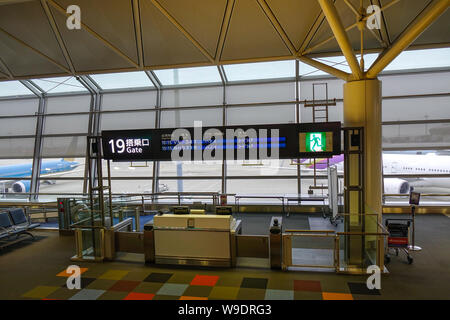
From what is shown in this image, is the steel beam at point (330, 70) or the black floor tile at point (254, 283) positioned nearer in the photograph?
the black floor tile at point (254, 283)

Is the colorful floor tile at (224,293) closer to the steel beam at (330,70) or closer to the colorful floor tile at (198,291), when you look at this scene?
the colorful floor tile at (198,291)

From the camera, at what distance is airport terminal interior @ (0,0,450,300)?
645 centimetres

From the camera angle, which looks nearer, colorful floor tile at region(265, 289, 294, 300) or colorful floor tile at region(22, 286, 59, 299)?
colorful floor tile at region(265, 289, 294, 300)

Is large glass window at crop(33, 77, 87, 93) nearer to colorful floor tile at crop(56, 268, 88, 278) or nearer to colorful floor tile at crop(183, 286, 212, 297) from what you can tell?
colorful floor tile at crop(56, 268, 88, 278)

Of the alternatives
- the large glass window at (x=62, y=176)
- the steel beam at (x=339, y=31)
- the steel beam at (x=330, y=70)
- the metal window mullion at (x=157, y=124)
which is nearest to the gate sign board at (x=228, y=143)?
the steel beam at (x=339, y=31)

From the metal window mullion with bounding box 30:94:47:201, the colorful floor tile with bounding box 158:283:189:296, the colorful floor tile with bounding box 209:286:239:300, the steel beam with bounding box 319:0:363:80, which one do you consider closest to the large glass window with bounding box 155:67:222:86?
the metal window mullion with bounding box 30:94:47:201

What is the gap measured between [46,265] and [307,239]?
6.73m

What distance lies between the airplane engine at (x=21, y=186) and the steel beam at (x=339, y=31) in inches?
558

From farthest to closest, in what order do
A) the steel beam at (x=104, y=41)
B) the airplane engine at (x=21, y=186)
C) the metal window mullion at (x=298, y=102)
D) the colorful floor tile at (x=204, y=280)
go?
the airplane engine at (x=21, y=186)
the metal window mullion at (x=298, y=102)
the steel beam at (x=104, y=41)
the colorful floor tile at (x=204, y=280)

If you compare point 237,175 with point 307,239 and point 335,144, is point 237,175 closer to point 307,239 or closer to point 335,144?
point 307,239

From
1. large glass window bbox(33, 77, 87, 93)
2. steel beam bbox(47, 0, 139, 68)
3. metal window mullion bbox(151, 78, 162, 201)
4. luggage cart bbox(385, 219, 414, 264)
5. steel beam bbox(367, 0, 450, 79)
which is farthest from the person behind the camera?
large glass window bbox(33, 77, 87, 93)

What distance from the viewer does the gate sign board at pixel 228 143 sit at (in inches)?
265

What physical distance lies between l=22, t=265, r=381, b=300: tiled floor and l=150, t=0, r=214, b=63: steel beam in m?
6.07
